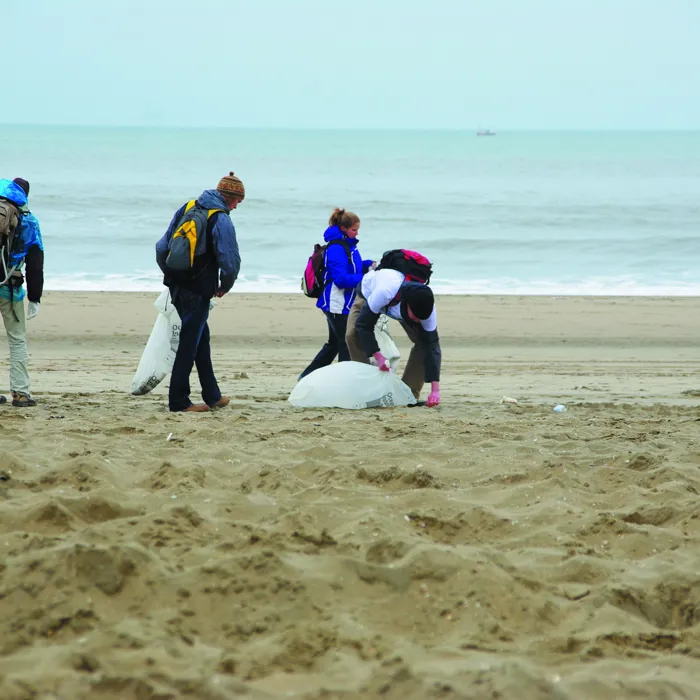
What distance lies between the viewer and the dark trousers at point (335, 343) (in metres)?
6.92

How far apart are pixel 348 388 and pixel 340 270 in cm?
92

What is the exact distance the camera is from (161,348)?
6.36 m

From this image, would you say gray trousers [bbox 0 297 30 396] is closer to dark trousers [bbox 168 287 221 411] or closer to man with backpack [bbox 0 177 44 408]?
man with backpack [bbox 0 177 44 408]

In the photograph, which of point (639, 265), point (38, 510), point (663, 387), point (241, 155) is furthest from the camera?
point (241, 155)

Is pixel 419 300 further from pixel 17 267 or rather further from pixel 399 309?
pixel 17 267

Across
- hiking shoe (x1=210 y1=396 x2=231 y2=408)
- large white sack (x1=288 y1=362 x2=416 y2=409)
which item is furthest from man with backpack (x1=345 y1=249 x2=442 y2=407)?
hiking shoe (x1=210 y1=396 x2=231 y2=408)

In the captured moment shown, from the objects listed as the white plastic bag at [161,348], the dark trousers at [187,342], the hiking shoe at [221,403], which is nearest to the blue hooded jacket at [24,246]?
the white plastic bag at [161,348]

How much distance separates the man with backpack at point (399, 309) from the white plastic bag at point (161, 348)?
1.24m

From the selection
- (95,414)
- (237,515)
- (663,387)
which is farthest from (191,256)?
(663,387)

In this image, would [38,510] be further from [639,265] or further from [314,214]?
[314,214]

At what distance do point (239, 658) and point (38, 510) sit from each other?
1270mm

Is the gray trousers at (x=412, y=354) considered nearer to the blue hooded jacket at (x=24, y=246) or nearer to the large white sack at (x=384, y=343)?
the large white sack at (x=384, y=343)

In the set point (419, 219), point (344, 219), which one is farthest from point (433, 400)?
point (419, 219)

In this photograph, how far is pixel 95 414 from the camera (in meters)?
5.95
